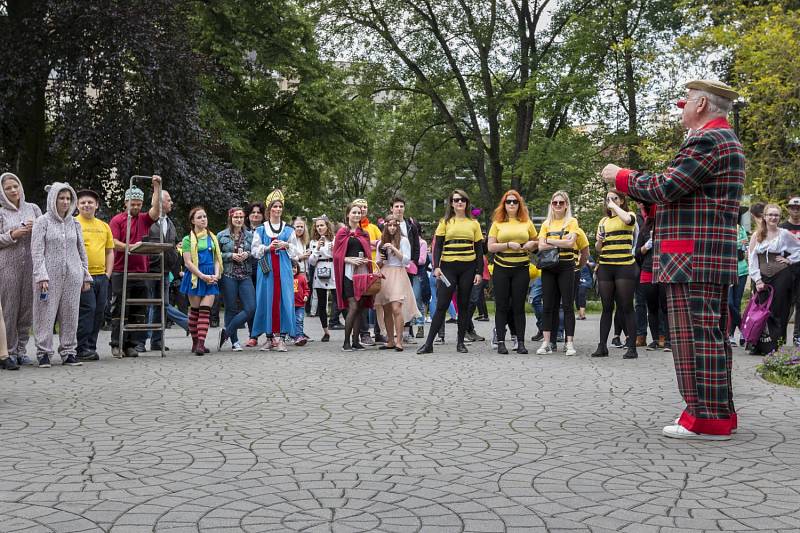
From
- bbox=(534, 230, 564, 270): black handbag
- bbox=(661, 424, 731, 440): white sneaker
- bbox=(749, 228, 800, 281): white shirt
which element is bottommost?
bbox=(661, 424, 731, 440): white sneaker

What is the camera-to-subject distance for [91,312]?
39.5ft

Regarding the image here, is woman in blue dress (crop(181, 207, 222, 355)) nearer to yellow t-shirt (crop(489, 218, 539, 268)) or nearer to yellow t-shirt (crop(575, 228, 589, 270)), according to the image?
yellow t-shirt (crop(489, 218, 539, 268))

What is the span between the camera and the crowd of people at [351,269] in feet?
37.6

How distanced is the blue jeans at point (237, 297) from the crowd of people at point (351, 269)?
0.8 inches

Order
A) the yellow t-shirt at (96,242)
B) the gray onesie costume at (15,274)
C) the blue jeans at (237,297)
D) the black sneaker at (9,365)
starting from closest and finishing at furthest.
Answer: the black sneaker at (9,365) < the gray onesie costume at (15,274) < the yellow t-shirt at (96,242) < the blue jeans at (237,297)

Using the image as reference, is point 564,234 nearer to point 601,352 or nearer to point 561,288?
point 561,288

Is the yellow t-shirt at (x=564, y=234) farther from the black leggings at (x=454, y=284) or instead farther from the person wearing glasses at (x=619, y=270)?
the black leggings at (x=454, y=284)

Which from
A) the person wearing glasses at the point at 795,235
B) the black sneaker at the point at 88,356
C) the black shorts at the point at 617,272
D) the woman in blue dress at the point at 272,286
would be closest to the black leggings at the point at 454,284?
the black shorts at the point at 617,272

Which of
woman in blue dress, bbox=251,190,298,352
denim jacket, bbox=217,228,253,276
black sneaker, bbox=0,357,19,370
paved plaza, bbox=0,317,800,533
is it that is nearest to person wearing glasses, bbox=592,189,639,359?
paved plaza, bbox=0,317,800,533

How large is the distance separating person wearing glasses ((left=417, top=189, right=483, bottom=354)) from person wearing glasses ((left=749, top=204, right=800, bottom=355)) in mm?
3776

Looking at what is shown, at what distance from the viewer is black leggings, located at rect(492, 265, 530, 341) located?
42.2 ft

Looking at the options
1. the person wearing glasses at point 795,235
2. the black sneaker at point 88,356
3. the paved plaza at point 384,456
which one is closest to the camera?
the paved plaza at point 384,456

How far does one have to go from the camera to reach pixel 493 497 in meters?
4.75

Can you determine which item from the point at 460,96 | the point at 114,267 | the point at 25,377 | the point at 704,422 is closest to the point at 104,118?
the point at 114,267
